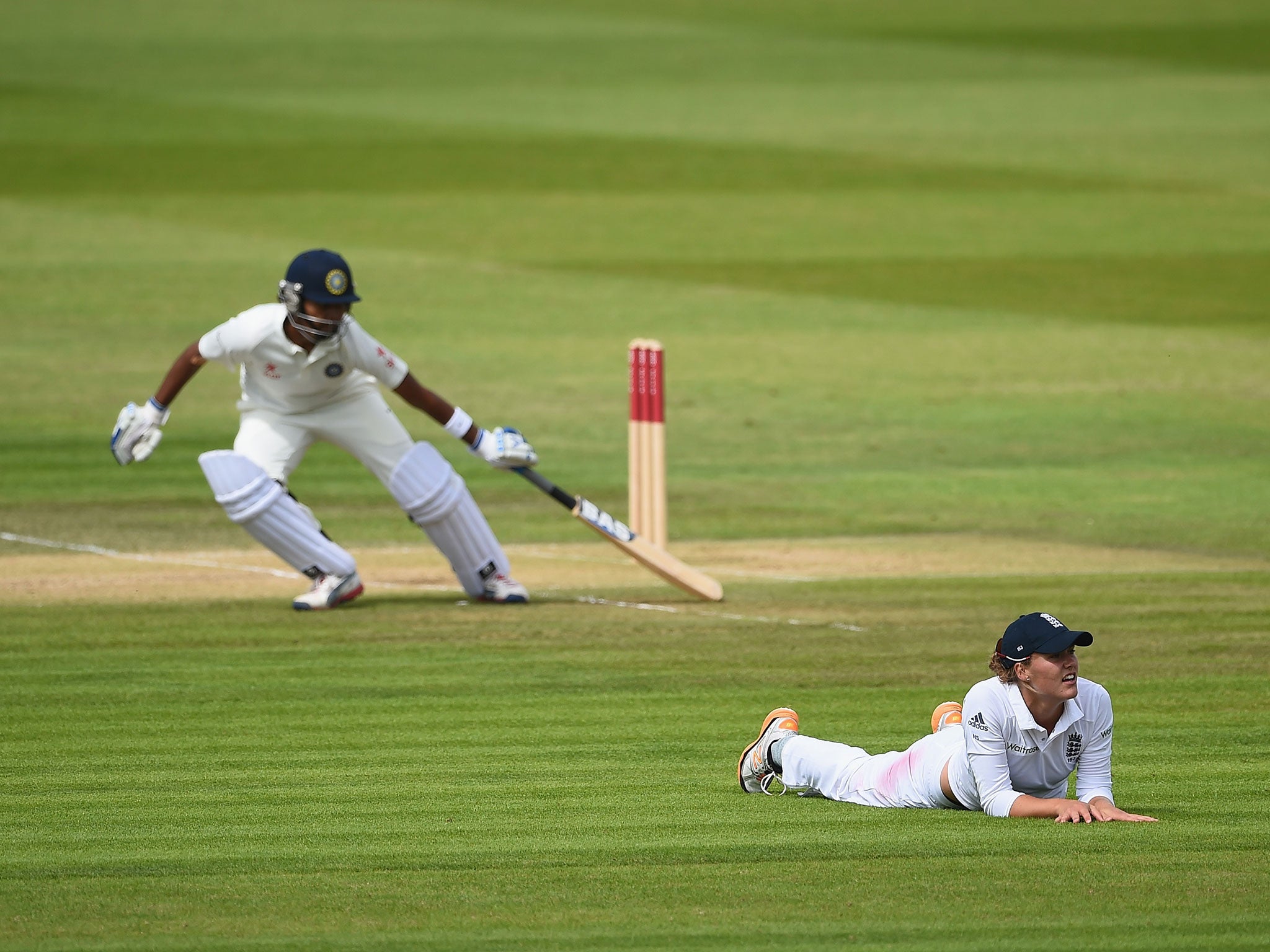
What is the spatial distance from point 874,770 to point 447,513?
15.2ft

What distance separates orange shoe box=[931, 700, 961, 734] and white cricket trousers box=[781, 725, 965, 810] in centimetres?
14

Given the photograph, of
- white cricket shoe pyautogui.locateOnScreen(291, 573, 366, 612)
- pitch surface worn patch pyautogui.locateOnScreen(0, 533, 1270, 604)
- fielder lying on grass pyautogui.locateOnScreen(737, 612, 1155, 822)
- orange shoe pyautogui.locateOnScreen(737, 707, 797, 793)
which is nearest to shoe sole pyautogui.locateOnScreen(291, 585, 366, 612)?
white cricket shoe pyautogui.locateOnScreen(291, 573, 366, 612)

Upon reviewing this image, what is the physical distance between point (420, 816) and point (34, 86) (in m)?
33.1

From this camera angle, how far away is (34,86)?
124 feet

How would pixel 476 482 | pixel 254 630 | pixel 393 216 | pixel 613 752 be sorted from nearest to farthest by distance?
pixel 613 752 < pixel 254 630 < pixel 476 482 < pixel 393 216

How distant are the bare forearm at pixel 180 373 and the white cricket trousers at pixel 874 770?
16.0 feet

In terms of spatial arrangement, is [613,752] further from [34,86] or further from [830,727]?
[34,86]

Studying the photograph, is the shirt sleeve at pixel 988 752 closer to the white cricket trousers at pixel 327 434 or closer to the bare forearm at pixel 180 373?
the white cricket trousers at pixel 327 434

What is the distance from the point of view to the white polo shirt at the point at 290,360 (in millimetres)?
11141

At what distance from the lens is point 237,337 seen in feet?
36.6

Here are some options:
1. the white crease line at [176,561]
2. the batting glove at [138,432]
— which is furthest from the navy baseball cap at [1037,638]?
the white crease line at [176,561]

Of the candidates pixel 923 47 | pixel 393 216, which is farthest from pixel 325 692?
pixel 923 47

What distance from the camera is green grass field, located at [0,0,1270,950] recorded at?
21.2 feet

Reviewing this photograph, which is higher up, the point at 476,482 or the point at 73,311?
the point at 73,311
